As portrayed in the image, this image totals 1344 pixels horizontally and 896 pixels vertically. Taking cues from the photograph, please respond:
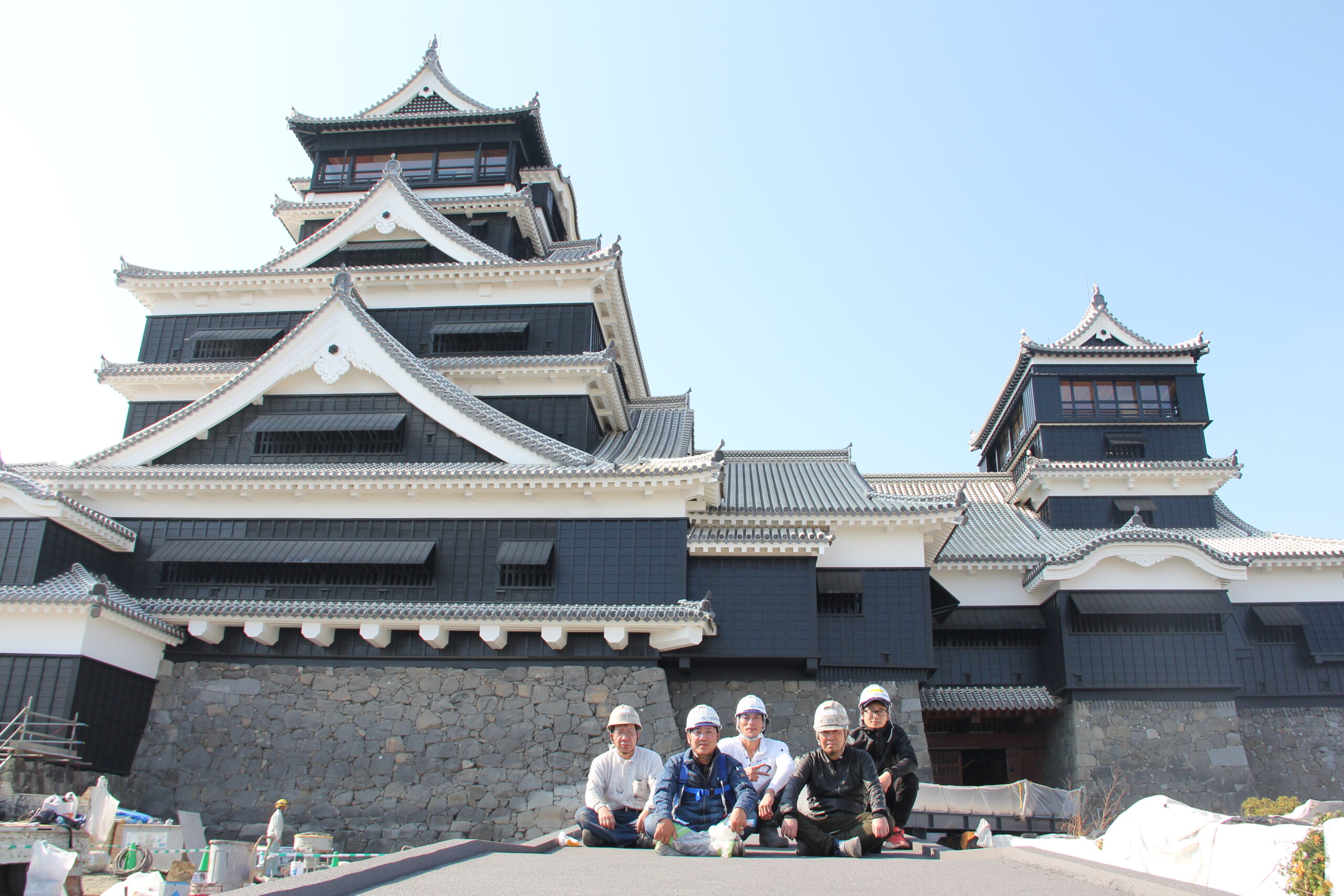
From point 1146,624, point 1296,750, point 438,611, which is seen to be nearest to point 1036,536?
point 1146,624

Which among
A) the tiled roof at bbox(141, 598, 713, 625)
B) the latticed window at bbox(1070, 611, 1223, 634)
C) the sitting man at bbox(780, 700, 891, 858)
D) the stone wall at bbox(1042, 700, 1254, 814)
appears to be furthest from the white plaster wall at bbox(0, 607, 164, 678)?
the latticed window at bbox(1070, 611, 1223, 634)

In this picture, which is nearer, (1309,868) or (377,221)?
(1309,868)

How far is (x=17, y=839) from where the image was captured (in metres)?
11.4

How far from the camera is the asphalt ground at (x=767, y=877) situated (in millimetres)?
4914

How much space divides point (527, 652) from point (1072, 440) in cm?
1677

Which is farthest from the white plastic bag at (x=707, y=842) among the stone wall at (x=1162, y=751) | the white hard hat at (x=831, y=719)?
the stone wall at (x=1162, y=751)

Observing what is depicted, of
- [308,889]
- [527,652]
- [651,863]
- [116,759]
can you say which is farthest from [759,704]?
[116,759]

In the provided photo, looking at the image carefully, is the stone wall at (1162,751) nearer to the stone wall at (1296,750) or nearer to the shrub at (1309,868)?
the stone wall at (1296,750)

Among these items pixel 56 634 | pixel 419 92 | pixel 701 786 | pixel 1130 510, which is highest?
pixel 419 92

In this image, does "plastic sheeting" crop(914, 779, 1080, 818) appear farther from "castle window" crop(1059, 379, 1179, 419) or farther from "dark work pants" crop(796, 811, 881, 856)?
"castle window" crop(1059, 379, 1179, 419)

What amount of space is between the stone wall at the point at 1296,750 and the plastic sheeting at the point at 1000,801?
6146 mm

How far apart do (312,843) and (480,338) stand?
439 inches

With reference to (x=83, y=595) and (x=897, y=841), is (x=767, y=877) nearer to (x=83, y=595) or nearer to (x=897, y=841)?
(x=897, y=841)

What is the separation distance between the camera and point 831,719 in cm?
698
